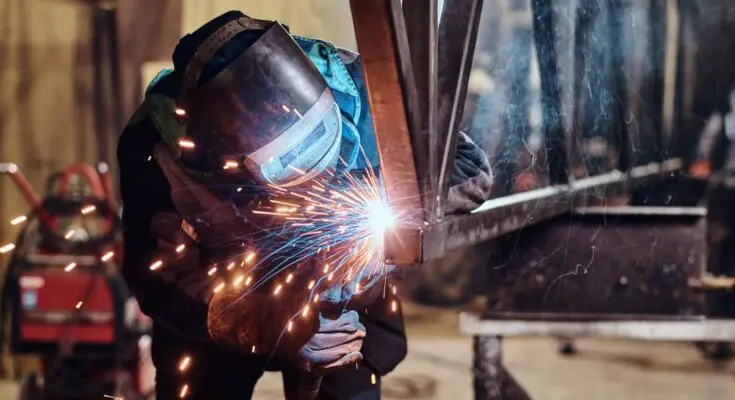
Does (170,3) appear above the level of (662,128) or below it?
above

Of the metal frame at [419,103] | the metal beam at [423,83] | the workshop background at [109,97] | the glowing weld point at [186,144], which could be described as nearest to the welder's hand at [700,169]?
the workshop background at [109,97]

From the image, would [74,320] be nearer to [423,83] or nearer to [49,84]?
[49,84]

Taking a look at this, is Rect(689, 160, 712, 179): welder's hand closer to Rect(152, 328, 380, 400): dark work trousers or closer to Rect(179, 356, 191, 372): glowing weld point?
Rect(152, 328, 380, 400): dark work trousers

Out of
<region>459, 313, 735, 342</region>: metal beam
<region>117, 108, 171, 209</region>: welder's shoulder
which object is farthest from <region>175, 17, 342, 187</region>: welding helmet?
<region>459, 313, 735, 342</region>: metal beam

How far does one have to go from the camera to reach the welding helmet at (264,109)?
1.76 m

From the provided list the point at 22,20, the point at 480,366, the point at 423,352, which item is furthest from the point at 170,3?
the point at 480,366

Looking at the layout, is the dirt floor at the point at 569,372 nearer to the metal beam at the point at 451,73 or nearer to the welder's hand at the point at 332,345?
the welder's hand at the point at 332,345

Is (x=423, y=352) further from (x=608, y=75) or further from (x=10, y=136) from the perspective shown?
(x=10, y=136)

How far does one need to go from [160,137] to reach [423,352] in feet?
11.8

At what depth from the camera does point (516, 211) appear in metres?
2.18

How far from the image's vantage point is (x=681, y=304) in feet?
8.68

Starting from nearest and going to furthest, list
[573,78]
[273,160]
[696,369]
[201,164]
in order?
1. [273,160]
2. [201,164]
3. [573,78]
4. [696,369]

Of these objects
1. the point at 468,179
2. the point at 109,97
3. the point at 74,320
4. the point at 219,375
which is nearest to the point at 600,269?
the point at 468,179

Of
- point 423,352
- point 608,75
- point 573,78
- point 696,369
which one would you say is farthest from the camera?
point 423,352
